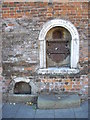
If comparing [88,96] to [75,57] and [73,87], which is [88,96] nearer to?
[73,87]

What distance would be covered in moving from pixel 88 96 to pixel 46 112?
4.77 feet

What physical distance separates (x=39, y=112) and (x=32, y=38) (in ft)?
6.85

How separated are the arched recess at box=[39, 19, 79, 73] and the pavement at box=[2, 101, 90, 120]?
4.03ft

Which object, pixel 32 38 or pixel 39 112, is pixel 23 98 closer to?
pixel 39 112

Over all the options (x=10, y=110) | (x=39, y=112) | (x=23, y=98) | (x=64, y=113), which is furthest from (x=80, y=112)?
(x=10, y=110)

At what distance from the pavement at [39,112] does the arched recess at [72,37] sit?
1.23m

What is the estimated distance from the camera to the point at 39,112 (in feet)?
13.4

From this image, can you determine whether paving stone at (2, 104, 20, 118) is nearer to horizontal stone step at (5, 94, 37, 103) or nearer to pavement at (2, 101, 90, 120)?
pavement at (2, 101, 90, 120)

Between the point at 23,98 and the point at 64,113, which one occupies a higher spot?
the point at 23,98

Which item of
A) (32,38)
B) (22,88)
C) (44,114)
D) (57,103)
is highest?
(32,38)

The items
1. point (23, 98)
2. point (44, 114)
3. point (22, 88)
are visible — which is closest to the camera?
point (44, 114)

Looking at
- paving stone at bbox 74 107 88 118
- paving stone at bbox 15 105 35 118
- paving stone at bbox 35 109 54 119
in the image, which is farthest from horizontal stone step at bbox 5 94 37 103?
paving stone at bbox 74 107 88 118

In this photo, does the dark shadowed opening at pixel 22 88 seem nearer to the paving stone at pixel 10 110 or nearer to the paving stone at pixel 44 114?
the paving stone at pixel 10 110

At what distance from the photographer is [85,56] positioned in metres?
4.64
